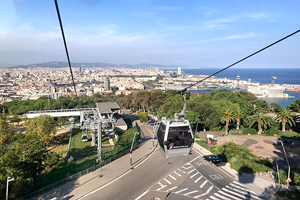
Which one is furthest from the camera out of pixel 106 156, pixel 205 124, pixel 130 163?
pixel 205 124

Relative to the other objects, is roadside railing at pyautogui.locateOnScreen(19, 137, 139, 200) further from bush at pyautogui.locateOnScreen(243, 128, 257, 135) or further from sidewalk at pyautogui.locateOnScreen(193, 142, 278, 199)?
bush at pyautogui.locateOnScreen(243, 128, 257, 135)

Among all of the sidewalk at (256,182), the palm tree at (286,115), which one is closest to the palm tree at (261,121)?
the palm tree at (286,115)

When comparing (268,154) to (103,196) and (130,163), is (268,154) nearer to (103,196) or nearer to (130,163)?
(130,163)

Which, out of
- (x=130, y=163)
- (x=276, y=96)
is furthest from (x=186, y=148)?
(x=276, y=96)

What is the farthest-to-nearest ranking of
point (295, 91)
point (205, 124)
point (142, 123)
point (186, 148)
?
point (295, 91) < point (142, 123) < point (205, 124) < point (186, 148)

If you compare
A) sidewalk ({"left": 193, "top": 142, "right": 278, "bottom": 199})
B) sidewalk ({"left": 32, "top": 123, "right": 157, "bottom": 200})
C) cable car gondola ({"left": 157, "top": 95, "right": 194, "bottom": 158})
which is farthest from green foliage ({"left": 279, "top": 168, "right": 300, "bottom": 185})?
sidewalk ({"left": 32, "top": 123, "right": 157, "bottom": 200})

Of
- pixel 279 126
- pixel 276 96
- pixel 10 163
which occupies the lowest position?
pixel 276 96

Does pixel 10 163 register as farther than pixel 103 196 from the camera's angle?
Result: No

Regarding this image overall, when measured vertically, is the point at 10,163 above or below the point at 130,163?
above
